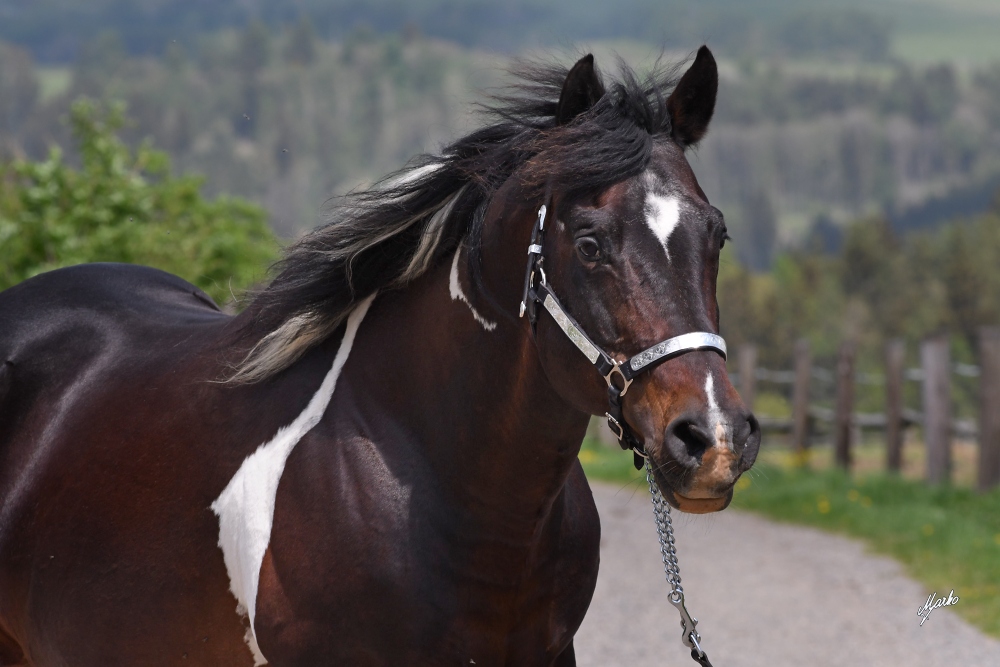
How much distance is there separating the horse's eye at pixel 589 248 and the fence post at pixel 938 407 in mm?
8929

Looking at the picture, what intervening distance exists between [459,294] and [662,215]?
570 millimetres

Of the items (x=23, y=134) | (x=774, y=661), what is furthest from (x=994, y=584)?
(x=23, y=134)

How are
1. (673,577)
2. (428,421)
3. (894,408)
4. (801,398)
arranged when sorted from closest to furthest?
1. (428,421)
2. (673,577)
3. (894,408)
4. (801,398)

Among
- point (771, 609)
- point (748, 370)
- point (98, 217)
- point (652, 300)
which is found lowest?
point (748, 370)

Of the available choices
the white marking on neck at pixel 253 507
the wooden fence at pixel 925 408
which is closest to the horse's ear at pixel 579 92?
the white marking on neck at pixel 253 507

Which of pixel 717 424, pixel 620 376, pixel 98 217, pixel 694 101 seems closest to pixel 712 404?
pixel 717 424

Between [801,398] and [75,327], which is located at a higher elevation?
[75,327]

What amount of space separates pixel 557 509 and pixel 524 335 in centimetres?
47

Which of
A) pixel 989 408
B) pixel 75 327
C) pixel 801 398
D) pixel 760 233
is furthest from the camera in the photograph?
pixel 760 233

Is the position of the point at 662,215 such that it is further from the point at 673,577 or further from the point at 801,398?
the point at 801,398

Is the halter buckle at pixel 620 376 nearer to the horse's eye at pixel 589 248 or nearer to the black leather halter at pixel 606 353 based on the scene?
the black leather halter at pixel 606 353

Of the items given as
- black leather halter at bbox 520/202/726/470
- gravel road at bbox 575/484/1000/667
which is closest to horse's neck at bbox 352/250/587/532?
black leather halter at bbox 520/202/726/470

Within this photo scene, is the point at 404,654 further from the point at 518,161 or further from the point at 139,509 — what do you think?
the point at 518,161

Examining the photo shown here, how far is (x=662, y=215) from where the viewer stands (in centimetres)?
226
